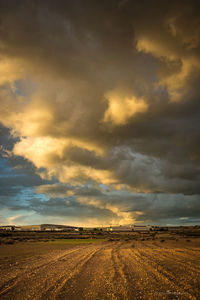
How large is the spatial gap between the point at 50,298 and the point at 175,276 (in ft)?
27.2

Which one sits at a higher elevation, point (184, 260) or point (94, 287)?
point (94, 287)

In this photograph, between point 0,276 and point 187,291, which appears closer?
point 187,291

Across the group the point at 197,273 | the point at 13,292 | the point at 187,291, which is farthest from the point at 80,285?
the point at 197,273

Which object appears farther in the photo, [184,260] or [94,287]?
[184,260]

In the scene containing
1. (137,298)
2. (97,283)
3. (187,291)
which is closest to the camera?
(137,298)

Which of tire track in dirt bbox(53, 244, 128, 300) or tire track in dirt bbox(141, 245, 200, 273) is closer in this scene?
tire track in dirt bbox(53, 244, 128, 300)

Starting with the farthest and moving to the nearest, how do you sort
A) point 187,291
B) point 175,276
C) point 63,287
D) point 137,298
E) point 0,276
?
point 0,276 → point 175,276 → point 63,287 → point 187,291 → point 137,298

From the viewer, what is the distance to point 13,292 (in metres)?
10.9

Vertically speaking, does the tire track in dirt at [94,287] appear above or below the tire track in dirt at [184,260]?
above

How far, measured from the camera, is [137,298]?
968 cm

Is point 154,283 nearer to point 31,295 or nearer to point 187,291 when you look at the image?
point 187,291

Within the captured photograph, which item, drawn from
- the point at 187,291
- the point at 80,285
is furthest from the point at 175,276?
the point at 80,285

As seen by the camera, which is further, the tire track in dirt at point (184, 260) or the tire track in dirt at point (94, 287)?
the tire track in dirt at point (184, 260)

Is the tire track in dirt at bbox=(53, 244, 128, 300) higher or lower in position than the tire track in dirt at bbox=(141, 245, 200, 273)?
higher
